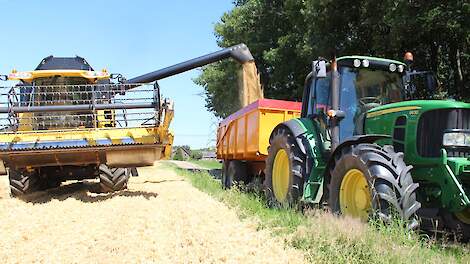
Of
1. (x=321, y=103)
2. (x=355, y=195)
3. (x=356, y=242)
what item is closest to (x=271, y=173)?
(x=321, y=103)

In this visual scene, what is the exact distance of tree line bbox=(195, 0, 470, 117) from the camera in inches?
541

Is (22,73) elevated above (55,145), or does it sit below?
above

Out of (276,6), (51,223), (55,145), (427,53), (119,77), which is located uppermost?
(276,6)

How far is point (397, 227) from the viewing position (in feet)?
16.8

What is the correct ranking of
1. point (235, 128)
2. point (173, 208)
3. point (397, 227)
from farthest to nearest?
point (235, 128)
point (173, 208)
point (397, 227)

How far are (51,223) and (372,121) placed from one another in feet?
14.0

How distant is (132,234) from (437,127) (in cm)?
351

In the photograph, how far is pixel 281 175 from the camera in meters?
8.68

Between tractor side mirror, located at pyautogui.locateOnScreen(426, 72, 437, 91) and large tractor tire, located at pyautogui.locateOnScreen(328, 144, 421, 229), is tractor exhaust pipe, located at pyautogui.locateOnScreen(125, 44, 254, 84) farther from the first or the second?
large tractor tire, located at pyautogui.locateOnScreen(328, 144, 421, 229)

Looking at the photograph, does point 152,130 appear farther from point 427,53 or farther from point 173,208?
point 427,53

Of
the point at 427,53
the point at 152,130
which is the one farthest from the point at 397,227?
the point at 427,53

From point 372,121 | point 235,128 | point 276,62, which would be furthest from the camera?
point 276,62

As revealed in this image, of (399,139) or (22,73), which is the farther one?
(22,73)

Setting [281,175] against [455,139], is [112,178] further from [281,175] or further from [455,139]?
[455,139]
